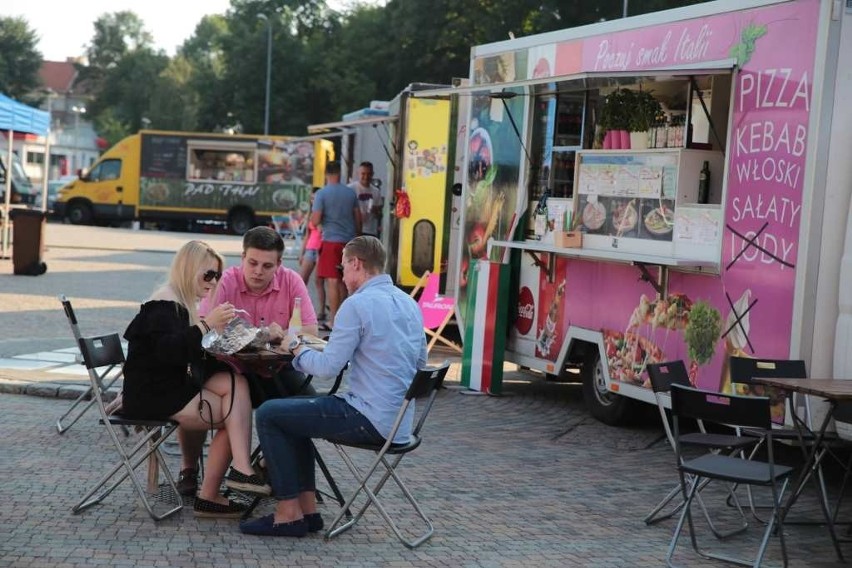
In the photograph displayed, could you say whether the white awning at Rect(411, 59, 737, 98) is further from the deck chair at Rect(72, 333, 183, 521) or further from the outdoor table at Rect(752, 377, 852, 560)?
the deck chair at Rect(72, 333, 183, 521)

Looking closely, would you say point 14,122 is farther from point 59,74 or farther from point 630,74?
point 59,74

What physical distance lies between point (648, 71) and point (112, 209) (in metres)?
33.6

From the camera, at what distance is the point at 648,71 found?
332 inches

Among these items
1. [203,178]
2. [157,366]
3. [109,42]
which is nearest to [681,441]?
[157,366]

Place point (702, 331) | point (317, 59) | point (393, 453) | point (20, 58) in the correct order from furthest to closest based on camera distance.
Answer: point (20, 58) < point (317, 59) < point (702, 331) < point (393, 453)

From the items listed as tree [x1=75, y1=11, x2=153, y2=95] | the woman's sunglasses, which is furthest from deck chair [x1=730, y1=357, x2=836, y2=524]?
tree [x1=75, y1=11, x2=153, y2=95]

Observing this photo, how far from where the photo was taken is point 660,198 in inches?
350

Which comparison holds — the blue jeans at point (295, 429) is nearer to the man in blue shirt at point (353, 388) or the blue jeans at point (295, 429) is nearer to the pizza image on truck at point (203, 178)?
the man in blue shirt at point (353, 388)

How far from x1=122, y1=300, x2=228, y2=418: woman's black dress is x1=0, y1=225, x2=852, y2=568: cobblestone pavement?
1.87 feet

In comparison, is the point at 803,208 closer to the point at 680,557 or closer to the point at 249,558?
the point at 680,557

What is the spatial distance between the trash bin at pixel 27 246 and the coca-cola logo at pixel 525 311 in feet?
36.2

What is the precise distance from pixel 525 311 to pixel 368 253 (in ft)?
15.7

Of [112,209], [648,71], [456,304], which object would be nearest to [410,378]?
[648,71]

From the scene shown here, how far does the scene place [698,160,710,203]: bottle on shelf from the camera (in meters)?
8.65
